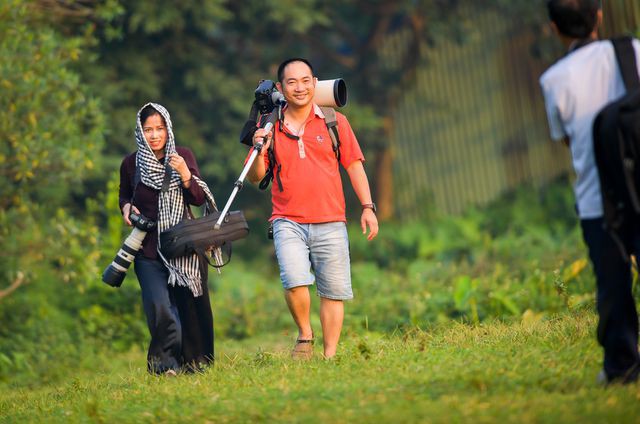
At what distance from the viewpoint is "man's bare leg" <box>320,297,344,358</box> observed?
7914mm

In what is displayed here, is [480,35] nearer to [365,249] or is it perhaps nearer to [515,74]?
[515,74]

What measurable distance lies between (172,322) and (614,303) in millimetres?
3385

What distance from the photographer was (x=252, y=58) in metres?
18.3

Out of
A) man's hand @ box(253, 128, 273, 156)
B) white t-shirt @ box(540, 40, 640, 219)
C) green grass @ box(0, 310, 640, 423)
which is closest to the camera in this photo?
green grass @ box(0, 310, 640, 423)

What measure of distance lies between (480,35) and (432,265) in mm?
5271

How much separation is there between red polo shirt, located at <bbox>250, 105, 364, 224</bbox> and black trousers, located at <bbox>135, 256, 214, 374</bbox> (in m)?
0.94

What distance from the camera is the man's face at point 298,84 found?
778cm

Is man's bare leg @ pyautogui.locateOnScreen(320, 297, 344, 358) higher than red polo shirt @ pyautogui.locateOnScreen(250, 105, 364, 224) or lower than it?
lower

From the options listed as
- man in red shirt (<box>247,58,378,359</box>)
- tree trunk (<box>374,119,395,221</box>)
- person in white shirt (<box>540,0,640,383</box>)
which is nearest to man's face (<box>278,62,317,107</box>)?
man in red shirt (<box>247,58,378,359</box>)

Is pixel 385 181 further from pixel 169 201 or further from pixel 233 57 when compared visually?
pixel 169 201

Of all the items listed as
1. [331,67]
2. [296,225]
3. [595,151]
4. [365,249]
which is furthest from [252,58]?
[595,151]

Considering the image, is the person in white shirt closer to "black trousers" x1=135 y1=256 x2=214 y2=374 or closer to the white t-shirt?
the white t-shirt

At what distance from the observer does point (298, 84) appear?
306 inches

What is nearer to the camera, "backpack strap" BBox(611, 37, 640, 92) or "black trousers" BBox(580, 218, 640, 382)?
"backpack strap" BBox(611, 37, 640, 92)
